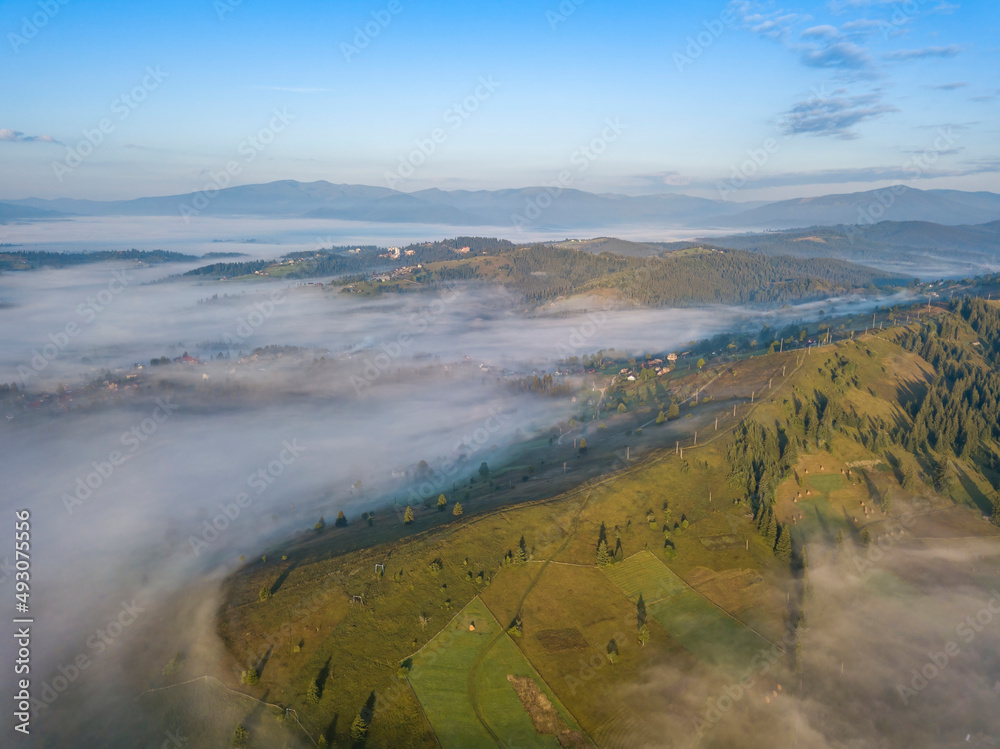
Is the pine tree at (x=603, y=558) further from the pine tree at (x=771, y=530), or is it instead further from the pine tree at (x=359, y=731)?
the pine tree at (x=359, y=731)

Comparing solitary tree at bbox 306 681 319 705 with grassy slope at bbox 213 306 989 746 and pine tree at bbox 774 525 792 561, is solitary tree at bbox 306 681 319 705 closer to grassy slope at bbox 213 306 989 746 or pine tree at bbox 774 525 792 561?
Answer: grassy slope at bbox 213 306 989 746

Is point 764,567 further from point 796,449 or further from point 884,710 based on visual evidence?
point 796,449

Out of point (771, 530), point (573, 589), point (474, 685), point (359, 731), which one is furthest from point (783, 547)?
point (359, 731)

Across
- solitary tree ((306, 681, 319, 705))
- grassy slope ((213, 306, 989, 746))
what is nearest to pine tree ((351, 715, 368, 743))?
grassy slope ((213, 306, 989, 746))

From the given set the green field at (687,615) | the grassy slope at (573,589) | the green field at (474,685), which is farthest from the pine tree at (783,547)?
the green field at (474,685)

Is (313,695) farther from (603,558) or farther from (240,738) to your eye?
(603,558)
